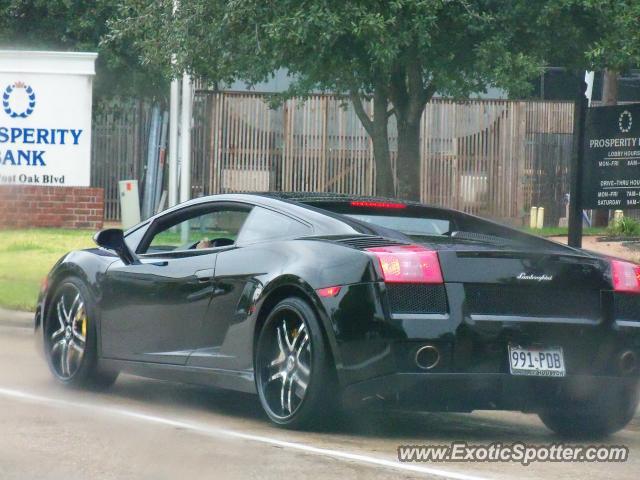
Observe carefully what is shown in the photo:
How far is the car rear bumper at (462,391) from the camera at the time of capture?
7.20 m

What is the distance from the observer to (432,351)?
720 cm

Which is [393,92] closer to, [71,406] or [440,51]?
[440,51]

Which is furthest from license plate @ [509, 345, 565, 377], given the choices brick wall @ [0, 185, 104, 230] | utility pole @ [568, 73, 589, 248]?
brick wall @ [0, 185, 104, 230]

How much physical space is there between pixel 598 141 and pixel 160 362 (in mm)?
8022

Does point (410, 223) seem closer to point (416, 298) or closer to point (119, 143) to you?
point (416, 298)

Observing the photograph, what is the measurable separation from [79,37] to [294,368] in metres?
22.6

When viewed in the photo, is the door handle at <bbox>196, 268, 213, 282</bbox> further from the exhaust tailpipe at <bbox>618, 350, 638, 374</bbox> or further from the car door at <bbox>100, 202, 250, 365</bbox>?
the exhaust tailpipe at <bbox>618, 350, 638, 374</bbox>

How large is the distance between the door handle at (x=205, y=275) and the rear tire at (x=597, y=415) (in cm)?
205

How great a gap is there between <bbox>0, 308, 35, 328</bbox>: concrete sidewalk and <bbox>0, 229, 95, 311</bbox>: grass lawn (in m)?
0.19

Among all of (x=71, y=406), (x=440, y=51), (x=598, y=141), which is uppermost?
(x=440, y=51)

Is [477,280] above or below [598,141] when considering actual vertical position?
below

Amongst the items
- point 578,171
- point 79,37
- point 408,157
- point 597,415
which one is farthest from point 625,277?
point 79,37

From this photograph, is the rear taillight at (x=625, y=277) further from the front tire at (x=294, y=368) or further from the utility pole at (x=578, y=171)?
the utility pole at (x=578, y=171)

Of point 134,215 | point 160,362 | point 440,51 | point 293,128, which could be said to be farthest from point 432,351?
point 293,128
